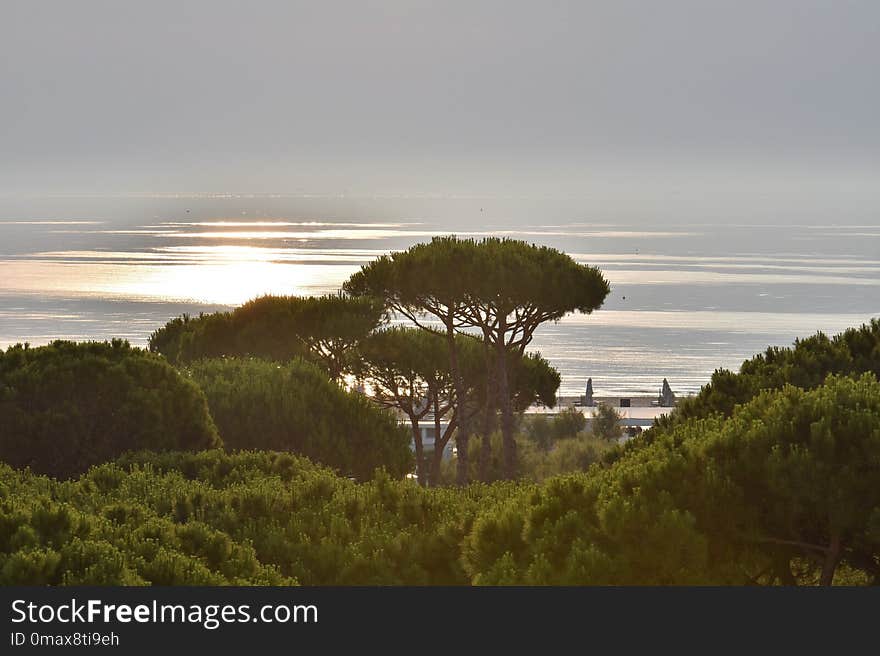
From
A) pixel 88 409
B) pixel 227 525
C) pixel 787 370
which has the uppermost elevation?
pixel 787 370

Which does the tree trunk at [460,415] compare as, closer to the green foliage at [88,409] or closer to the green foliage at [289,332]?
the green foliage at [289,332]

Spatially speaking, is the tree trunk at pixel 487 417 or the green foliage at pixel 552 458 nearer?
the tree trunk at pixel 487 417

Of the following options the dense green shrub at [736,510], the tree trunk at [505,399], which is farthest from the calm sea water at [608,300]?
the dense green shrub at [736,510]

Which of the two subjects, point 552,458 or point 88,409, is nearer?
point 88,409

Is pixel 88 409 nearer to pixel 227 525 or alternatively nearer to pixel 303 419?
pixel 303 419

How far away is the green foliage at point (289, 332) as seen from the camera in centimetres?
3359

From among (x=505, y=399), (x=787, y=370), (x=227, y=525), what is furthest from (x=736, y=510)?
(x=505, y=399)

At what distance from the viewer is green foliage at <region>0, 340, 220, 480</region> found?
21.1 metres

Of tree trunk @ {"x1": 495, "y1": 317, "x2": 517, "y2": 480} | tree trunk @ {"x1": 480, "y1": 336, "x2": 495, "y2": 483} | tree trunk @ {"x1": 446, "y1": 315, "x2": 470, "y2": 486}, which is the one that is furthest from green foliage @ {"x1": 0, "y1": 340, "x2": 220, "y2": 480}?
tree trunk @ {"x1": 495, "y1": 317, "x2": 517, "y2": 480}

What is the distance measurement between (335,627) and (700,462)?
440 centimetres

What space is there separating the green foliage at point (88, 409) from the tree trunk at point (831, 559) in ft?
39.6

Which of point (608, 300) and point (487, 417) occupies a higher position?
point (608, 300)

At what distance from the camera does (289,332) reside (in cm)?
3397

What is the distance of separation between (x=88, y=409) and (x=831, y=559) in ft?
41.7
